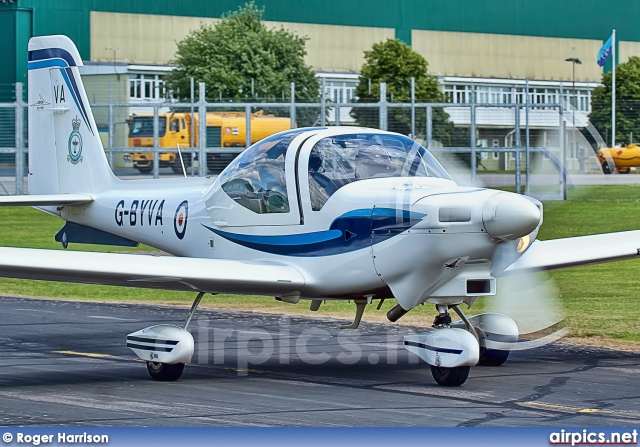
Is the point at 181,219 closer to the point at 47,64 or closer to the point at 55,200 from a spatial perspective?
the point at 55,200

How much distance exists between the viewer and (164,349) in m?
10.4

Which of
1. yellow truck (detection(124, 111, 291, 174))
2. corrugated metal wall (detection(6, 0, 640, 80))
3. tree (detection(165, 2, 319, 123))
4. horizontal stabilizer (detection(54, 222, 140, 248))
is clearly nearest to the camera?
horizontal stabilizer (detection(54, 222, 140, 248))

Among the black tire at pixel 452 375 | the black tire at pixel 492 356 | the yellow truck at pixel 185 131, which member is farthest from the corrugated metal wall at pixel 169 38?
the black tire at pixel 452 375

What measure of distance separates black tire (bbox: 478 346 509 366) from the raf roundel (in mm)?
3328

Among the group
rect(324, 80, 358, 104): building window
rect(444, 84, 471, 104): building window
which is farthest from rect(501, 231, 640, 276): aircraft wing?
rect(324, 80, 358, 104): building window

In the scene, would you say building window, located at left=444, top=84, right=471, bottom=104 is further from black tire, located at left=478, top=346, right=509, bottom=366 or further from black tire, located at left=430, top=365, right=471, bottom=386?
black tire, located at left=430, top=365, right=471, bottom=386

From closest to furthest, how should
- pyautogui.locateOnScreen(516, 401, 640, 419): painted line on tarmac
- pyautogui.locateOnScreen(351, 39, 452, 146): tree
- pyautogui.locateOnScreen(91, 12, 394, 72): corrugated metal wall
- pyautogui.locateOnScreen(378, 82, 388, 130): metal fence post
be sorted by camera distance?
pyautogui.locateOnScreen(516, 401, 640, 419): painted line on tarmac → pyautogui.locateOnScreen(378, 82, 388, 130): metal fence post → pyautogui.locateOnScreen(351, 39, 452, 146): tree → pyautogui.locateOnScreen(91, 12, 394, 72): corrugated metal wall

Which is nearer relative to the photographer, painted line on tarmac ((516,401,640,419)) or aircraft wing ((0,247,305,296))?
painted line on tarmac ((516,401,640,419))

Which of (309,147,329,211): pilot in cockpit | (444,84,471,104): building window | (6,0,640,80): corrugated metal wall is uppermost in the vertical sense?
(6,0,640,80): corrugated metal wall

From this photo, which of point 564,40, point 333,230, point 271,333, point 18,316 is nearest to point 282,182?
point 333,230

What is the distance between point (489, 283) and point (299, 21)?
216 feet

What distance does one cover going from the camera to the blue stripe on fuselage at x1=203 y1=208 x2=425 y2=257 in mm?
9875

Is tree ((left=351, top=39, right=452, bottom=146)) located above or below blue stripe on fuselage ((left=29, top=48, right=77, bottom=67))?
above

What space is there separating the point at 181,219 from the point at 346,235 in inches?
102
